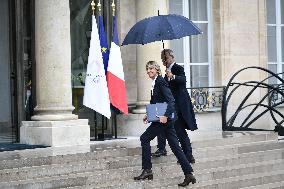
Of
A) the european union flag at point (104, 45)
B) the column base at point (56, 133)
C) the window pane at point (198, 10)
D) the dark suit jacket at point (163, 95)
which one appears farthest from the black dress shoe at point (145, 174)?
the window pane at point (198, 10)

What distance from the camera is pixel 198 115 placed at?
17.3 meters

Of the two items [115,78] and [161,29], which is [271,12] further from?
[161,29]

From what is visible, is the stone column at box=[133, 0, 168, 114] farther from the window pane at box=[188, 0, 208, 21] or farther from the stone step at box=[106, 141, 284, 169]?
the stone step at box=[106, 141, 284, 169]

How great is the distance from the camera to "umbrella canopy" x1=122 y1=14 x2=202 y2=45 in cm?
1093

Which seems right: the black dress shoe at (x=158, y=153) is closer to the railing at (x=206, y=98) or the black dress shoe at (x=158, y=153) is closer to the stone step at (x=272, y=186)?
the stone step at (x=272, y=186)

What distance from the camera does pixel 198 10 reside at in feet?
59.2

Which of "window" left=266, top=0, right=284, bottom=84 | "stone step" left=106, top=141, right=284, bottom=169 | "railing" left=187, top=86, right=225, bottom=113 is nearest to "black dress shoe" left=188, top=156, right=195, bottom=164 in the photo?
"stone step" left=106, top=141, right=284, bottom=169

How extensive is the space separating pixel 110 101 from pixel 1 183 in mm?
4565

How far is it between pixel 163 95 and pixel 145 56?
16.6 feet

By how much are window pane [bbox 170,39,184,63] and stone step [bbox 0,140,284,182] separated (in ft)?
15.5

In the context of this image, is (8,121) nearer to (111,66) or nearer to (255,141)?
(111,66)

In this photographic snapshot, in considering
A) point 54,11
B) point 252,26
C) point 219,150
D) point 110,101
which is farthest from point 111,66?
point 252,26

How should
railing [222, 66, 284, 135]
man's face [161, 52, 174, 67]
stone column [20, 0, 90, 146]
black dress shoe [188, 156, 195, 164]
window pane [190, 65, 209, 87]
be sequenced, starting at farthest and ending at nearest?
window pane [190, 65, 209, 87] → railing [222, 66, 284, 135] → stone column [20, 0, 90, 146] → black dress shoe [188, 156, 195, 164] → man's face [161, 52, 174, 67]

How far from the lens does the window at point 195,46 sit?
17.7 metres
